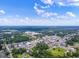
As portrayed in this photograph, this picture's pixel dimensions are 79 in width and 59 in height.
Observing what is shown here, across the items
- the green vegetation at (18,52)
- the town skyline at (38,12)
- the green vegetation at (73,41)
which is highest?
the town skyline at (38,12)

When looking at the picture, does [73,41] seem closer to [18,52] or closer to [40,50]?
[40,50]

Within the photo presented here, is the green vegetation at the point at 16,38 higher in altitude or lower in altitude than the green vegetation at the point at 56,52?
higher

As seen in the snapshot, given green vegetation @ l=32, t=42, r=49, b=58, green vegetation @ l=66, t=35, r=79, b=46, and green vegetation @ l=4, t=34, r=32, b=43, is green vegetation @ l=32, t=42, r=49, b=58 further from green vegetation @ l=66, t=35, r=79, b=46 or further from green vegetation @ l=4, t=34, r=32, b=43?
green vegetation @ l=66, t=35, r=79, b=46

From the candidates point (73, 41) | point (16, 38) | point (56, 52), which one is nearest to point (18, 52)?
point (16, 38)

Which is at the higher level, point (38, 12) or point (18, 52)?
point (38, 12)

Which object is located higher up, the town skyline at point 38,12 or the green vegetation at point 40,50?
the town skyline at point 38,12

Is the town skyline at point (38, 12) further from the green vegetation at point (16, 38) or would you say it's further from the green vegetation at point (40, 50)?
the green vegetation at point (40, 50)

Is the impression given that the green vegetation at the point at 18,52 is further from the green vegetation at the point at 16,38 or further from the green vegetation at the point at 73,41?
the green vegetation at the point at 73,41

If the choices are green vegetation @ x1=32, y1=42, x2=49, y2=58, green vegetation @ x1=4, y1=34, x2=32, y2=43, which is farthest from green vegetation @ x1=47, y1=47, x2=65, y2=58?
green vegetation @ x1=4, y1=34, x2=32, y2=43

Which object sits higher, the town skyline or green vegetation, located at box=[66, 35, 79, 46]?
the town skyline

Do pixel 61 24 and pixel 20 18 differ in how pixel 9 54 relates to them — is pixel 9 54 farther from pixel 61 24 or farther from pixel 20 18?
pixel 61 24

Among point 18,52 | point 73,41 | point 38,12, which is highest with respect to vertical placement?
Result: point 38,12

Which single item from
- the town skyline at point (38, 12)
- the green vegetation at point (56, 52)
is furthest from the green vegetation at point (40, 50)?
the town skyline at point (38, 12)
